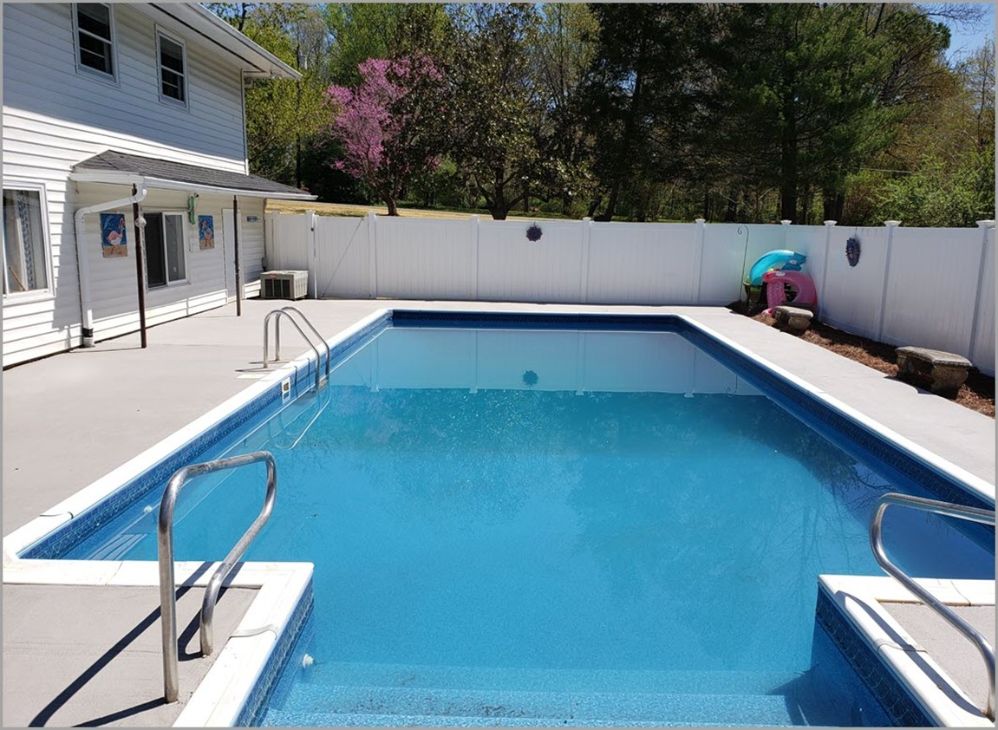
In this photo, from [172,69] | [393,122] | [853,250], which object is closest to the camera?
[172,69]

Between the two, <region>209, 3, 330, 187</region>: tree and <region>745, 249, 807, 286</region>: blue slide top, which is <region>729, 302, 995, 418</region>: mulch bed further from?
<region>209, 3, 330, 187</region>: tree

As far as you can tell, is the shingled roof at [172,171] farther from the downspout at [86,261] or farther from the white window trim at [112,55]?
the white window trim at [112,55]

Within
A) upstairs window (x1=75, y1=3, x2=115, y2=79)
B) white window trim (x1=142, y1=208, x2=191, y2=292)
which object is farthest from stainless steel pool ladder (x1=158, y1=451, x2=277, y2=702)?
white window trim (x1=142, y1=208, x2=191, y2=292)

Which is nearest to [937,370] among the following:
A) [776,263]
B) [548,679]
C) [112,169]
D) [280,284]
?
[776,263]

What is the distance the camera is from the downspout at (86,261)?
29.5 feet

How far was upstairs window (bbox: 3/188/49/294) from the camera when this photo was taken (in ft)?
27.0

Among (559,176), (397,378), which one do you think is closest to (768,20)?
(559,176)

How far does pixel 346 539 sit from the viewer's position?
5.21m

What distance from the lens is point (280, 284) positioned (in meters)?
15.1

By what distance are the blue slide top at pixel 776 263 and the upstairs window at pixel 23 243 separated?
39.4ft

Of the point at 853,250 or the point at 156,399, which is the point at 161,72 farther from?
the point at 853,250

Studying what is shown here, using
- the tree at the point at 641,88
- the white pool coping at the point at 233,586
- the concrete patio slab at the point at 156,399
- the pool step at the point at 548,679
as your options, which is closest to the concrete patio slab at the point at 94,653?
the white pool coping at the point at 233,586

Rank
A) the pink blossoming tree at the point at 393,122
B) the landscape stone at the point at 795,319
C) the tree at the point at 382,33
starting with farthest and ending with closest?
1. the tree at the point at 382,33
2. the pink blossoming tree at the point at 393,122
3. the landscape stone at the point at 795,319

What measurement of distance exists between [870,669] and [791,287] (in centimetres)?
1151
